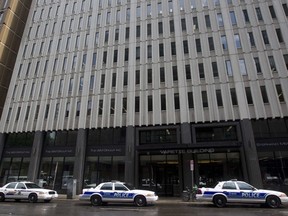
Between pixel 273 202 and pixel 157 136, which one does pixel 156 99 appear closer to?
pixel 157 136

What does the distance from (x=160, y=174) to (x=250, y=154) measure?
9.27 metres

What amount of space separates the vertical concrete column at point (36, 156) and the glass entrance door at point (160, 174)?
12769 millimetres

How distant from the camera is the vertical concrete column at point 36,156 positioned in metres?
28.4

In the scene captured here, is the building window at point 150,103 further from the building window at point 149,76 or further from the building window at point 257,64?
the building window at point 257,64

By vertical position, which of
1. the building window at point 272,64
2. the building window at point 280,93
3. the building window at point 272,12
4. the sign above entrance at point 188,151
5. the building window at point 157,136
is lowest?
the sign above entrance at point 188,151

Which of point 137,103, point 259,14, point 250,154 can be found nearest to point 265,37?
point 259,14

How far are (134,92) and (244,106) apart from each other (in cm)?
1241

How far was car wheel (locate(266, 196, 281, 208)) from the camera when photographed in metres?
15.2

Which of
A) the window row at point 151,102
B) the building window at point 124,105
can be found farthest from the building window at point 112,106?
the building window at point 124,105

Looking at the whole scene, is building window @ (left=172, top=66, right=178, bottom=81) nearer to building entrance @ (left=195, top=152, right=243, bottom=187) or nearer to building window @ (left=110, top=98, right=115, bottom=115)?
building window @ (left=110, top=98, right=115, bottom=115)

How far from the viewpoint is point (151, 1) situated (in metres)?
34.0

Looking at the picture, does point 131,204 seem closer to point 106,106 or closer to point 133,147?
point 133,147

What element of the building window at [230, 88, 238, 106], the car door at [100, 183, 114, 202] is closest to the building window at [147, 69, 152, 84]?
the building window at [230, 88, 238, 106]

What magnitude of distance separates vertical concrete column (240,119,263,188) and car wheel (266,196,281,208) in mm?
7325
